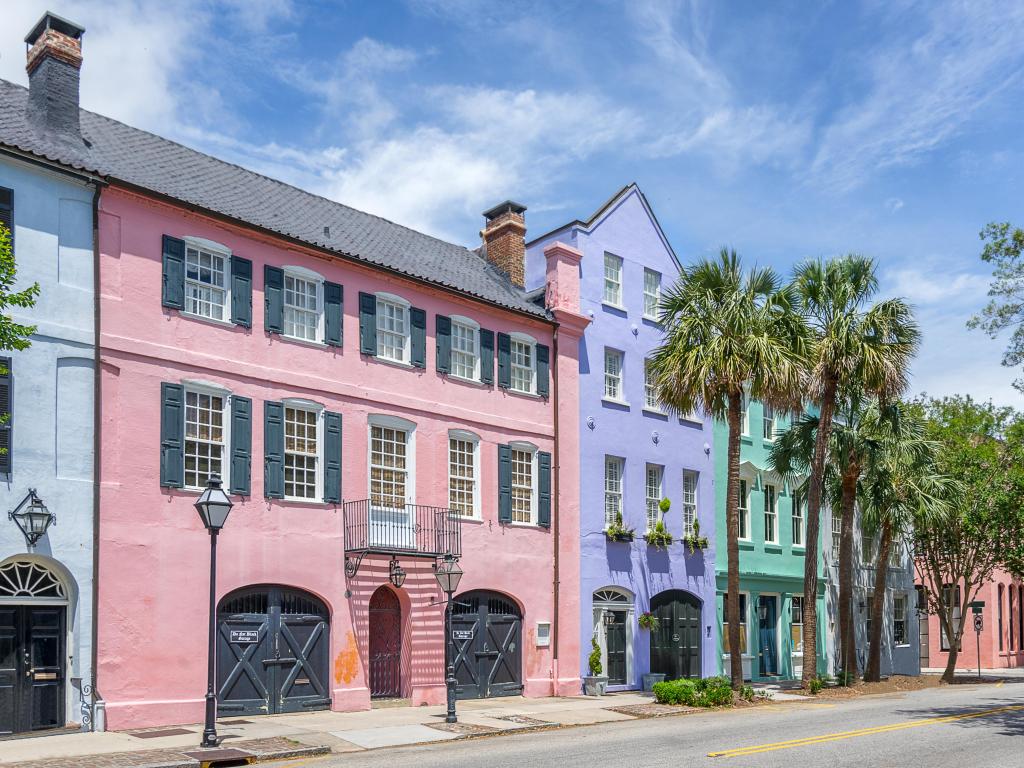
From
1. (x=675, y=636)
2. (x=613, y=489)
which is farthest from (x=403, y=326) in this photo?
(x=675, y=636)

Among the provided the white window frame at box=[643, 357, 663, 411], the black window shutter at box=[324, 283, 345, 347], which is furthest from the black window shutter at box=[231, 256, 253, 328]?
the white window frame at box=[643, 357, 663, 411]

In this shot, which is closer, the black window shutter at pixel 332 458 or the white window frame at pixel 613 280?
the black window shutter at pixel 332 458

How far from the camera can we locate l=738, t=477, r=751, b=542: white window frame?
32.4m

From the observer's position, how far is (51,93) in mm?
20109

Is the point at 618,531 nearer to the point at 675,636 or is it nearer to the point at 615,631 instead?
the point at 615,631

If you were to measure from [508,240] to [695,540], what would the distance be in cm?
948

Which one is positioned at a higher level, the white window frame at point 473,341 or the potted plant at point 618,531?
the white window frame at point 473,341

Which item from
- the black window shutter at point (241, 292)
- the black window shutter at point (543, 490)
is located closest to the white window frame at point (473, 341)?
the black window shutter at point (543, 490)

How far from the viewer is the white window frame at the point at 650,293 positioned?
30.0m

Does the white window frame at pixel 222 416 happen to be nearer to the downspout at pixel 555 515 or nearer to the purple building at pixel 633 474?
the downspout at pixel 555 515

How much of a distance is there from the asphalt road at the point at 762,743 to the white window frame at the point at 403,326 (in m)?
8.20

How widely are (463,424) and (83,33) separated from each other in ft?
35.3

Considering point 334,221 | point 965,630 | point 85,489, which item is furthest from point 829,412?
point 965,630

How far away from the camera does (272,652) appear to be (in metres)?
20.2
